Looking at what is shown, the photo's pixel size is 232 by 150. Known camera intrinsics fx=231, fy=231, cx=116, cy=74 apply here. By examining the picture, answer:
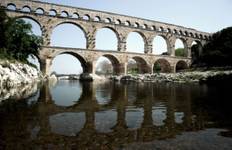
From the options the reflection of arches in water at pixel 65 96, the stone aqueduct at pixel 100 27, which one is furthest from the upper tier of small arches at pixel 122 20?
the reflection of arches in water at pixel 65 96

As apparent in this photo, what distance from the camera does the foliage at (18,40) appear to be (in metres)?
29.3

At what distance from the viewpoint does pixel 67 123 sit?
24.9 ft

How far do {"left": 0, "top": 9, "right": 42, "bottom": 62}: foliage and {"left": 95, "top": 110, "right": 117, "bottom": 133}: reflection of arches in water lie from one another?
2435cm

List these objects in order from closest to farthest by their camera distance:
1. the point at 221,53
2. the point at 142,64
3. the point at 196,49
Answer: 1. the point at 221,53
2. the point at 142,64
3. the point at 196,49

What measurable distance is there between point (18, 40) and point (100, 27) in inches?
768

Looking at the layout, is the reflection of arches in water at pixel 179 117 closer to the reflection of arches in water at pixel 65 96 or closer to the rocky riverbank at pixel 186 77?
the reflection of arches in water at pixel 65 96

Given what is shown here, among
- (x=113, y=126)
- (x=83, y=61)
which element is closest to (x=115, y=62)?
(x=83, y=61)

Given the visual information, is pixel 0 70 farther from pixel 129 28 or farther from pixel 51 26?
pixel 129 28

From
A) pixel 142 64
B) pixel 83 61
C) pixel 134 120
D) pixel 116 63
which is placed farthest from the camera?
pixel 142 64

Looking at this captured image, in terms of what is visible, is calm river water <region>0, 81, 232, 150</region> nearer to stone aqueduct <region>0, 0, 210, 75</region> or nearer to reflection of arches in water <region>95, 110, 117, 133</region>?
reflection of arches in water <region>95, 110, 117, 133</region>

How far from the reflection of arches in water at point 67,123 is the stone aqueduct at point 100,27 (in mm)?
33009

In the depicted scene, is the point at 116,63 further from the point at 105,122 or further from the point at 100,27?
the point at 105,122

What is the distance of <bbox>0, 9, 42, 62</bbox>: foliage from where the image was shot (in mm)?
29328

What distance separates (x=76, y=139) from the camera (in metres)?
5.81
